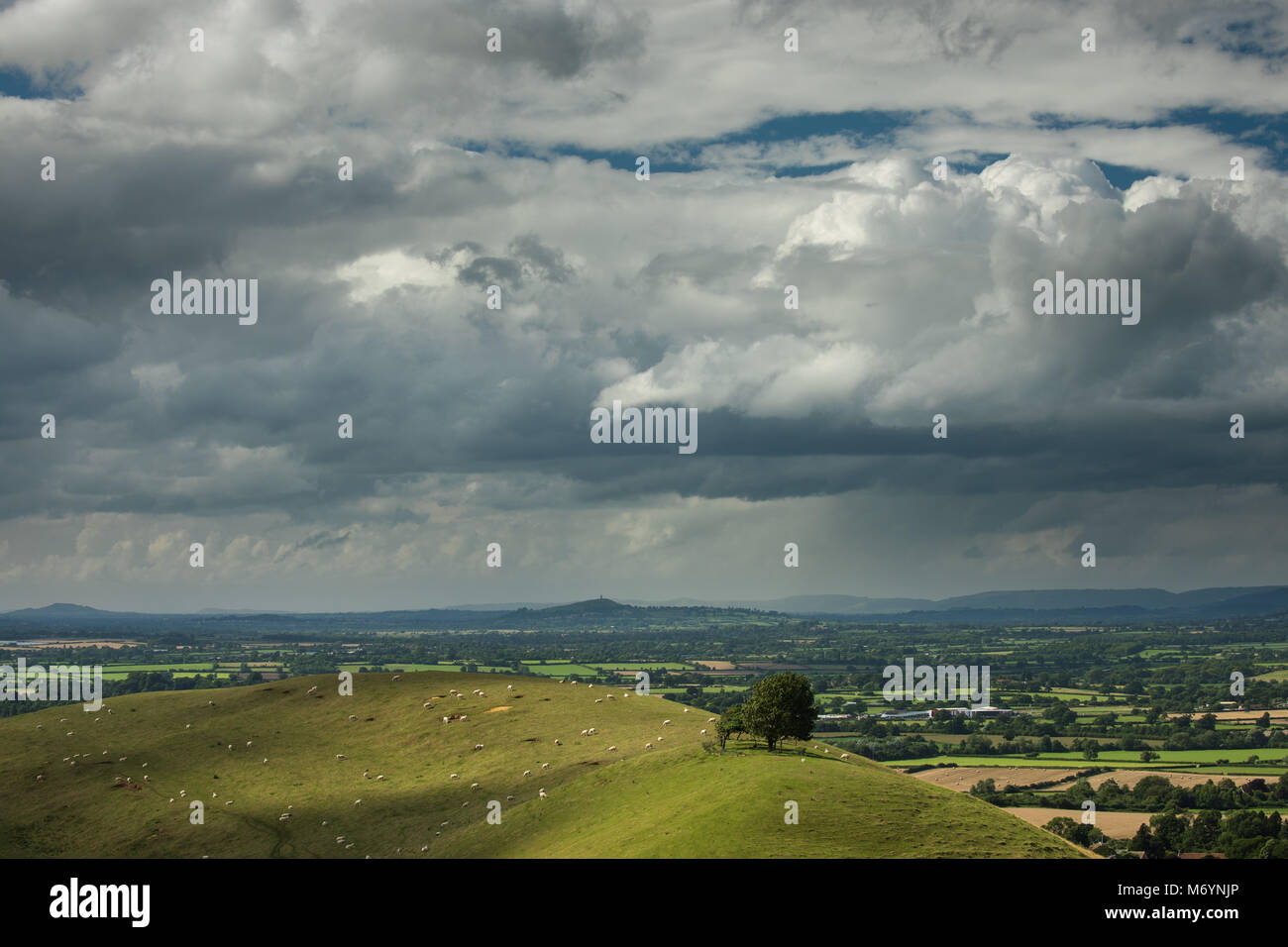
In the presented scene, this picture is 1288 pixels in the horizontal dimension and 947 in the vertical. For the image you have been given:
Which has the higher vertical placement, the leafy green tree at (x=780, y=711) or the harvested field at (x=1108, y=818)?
the leafy green tree at (x=780, y=711)

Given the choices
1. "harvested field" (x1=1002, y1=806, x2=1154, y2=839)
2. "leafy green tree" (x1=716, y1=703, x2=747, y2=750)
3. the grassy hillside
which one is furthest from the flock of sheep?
"harvested field" (x1=1002, y1=806, x2=1154, y2=839)

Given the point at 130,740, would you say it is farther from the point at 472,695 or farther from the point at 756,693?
the point at 756,693

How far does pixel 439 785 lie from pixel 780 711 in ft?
A: 134

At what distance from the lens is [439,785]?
119562 mm

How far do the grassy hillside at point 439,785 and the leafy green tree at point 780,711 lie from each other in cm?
264

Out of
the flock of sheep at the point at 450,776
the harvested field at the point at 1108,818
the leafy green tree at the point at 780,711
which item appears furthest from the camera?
the harvested field at the point at 1108,818

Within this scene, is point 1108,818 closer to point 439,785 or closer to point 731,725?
point 731,725

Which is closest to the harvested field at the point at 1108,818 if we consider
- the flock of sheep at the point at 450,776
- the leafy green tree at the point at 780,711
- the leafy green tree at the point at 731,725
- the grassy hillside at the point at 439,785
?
the flock of sheep at the point at 450,776

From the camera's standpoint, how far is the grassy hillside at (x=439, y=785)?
82312 mm

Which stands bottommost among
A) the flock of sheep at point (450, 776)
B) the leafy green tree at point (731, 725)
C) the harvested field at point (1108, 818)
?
the harvested field at point (1108, 818)

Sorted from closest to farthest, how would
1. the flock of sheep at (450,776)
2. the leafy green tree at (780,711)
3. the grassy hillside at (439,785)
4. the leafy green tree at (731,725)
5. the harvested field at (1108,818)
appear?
the grassy hillside at (439,785)
the leafy green tree at (780,711)
the leafy green tree at (731,725)
the flock of sheep at (450,776)
the harvested field at (1108,818)

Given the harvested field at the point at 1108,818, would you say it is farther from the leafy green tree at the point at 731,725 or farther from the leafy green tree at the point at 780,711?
the leafy green tree at the point at 731,725
